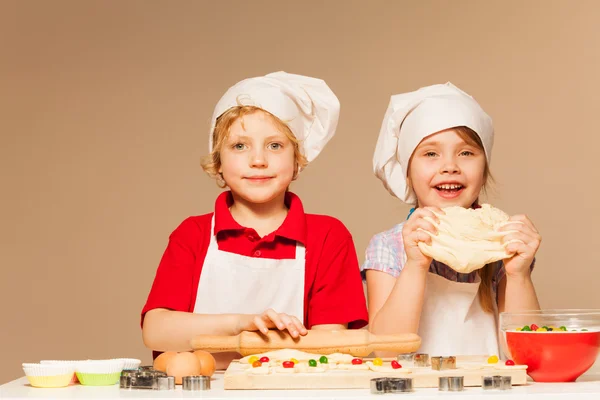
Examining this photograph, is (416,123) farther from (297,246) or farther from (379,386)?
(379,386)

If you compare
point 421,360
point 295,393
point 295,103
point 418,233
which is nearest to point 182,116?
point 295,103

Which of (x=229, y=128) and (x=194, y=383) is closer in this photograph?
(x=194, y=383)

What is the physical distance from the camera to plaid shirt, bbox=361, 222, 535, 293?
2.03m

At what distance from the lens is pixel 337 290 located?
199cm

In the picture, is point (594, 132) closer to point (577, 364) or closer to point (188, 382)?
point (577, 364)

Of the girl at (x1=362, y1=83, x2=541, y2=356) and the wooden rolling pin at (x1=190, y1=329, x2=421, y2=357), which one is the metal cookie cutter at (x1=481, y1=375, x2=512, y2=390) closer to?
the wooden rolling pin at (x1=190, y1=329, x2=421, y2=357)

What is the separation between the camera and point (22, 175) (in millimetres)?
3459

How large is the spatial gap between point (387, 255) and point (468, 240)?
1.29 feet

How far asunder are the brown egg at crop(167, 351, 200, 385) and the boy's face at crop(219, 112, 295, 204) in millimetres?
691

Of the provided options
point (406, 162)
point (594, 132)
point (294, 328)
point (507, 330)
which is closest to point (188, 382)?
point (294, 328)

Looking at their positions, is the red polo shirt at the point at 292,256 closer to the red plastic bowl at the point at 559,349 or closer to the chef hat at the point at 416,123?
the chef hat at the point at 416,123

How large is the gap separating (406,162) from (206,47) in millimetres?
1526

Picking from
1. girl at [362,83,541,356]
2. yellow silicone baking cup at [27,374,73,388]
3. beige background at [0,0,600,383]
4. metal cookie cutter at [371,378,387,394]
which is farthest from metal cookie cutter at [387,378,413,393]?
beige background at [0,0,600,383]

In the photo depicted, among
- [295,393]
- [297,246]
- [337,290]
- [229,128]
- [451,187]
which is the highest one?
[229,128]
